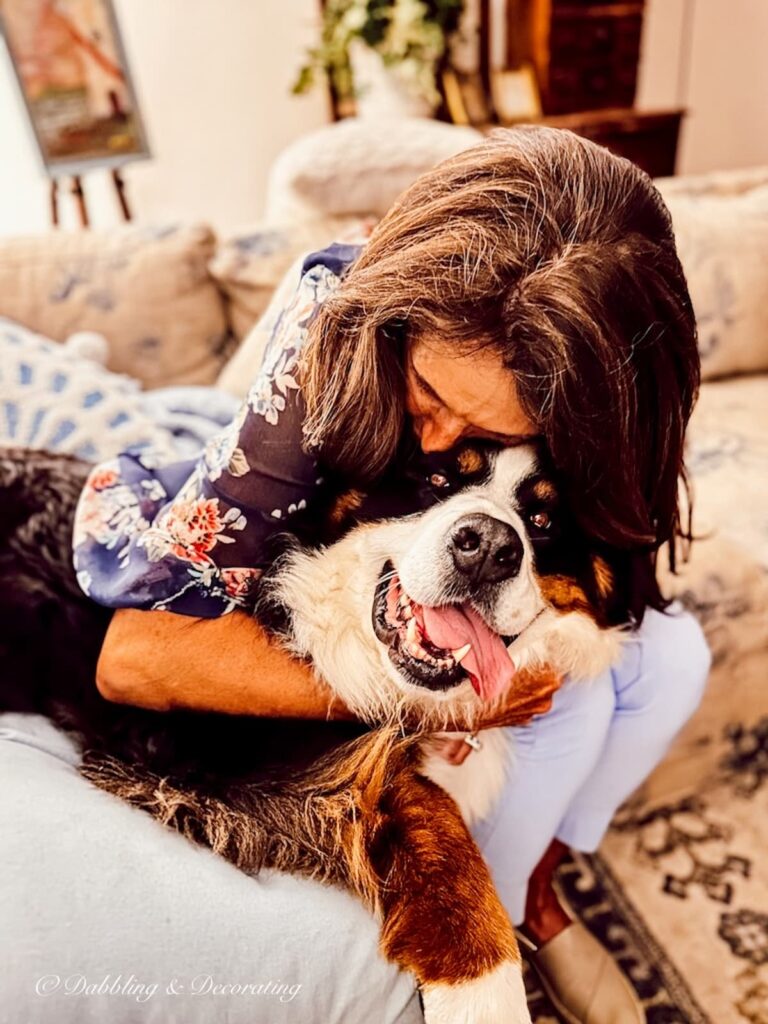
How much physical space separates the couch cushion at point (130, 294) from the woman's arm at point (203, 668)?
4.10ft

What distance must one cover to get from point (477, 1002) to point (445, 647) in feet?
1.17

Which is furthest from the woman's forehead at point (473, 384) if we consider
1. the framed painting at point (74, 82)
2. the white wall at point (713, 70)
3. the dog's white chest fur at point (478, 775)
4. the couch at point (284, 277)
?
the white wall at point (713, 70)

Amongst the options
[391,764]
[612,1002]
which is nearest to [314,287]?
[391,764]

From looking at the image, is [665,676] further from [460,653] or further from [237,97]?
[237,97]

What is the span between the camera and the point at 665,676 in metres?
1.23

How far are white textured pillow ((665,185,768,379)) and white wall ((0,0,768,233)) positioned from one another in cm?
210

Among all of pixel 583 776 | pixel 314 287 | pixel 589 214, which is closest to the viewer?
pixel 589 214

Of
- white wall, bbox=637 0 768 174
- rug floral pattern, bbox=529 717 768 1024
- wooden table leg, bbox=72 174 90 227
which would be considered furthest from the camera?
white wall, bbox=637 0 768 174

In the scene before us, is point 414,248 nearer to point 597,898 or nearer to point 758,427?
point 597,898

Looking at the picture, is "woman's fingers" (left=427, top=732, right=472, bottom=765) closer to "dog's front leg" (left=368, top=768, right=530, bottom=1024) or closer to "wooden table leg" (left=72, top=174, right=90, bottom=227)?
"dog's front leg" (left=368, top=768, right=530, bottom=1024)

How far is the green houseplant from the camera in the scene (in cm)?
287

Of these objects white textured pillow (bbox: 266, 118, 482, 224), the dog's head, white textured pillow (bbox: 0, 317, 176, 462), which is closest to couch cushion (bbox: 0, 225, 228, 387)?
white textured pillow (bbox: 266, 118, 482, 224)

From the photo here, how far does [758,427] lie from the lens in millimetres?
2012

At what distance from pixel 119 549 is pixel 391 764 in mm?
Result: 418
